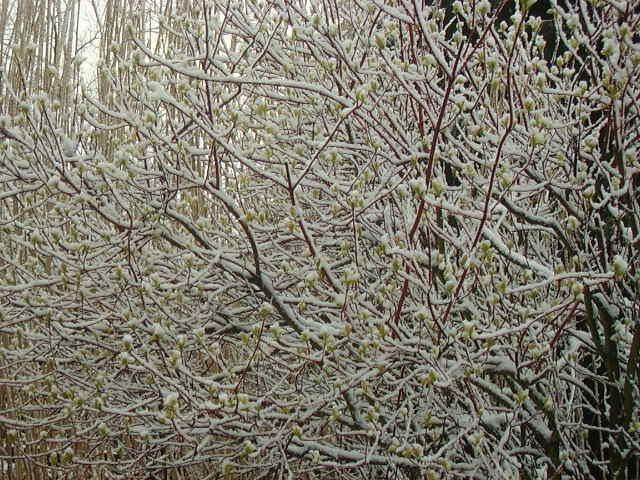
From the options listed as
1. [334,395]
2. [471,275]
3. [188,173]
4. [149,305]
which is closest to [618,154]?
[471,275]

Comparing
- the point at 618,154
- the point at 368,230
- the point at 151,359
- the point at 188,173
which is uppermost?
the point at 618,154

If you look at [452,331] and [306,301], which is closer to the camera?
[452,331]

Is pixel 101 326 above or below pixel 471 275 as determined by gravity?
below

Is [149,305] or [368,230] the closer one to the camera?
[368,230]

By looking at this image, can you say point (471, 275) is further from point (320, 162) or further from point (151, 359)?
point (151, 359)

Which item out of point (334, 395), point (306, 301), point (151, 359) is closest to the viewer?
point (334, 395)

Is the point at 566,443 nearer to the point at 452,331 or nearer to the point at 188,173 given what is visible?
the point at 452,331

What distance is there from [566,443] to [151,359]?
4.10 feet

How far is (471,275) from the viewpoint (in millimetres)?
2119

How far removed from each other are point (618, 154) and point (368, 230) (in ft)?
2.77

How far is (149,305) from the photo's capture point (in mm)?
2564

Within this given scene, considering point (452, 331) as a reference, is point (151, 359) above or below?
below

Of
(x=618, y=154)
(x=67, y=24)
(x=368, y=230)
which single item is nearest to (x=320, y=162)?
(x=368, y=230)

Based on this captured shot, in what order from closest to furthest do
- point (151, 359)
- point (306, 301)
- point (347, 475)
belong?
point (306, 301) < point (151, 359) < point (347, 475)
